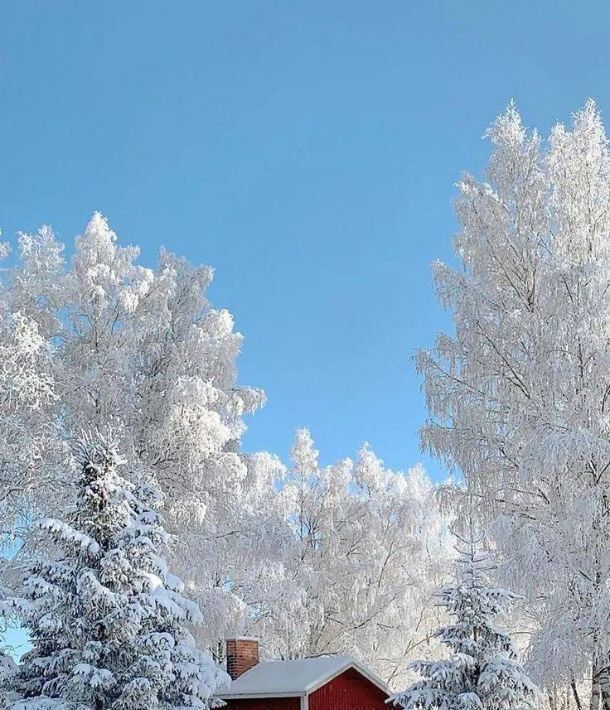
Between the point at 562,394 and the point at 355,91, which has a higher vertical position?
the point at 355,91

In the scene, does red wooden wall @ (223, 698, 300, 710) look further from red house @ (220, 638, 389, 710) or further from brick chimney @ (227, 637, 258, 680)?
brick chimney @ (227, 637, 258, 680)

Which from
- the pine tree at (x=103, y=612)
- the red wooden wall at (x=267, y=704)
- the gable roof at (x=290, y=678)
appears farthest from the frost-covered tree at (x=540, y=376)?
the pine tree at (x=103, y=612)

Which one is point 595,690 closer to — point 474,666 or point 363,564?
point 474,666

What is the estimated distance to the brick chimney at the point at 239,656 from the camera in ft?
50.4

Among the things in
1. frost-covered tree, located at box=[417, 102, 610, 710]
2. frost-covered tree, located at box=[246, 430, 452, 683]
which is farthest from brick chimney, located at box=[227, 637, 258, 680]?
frost-covered tree, located at box=[246, 430, 452, 683]

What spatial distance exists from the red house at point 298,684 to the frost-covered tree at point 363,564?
5716 millimetres

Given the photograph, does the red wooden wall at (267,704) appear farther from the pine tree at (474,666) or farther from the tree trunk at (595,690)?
the tree trunk at (595,690)

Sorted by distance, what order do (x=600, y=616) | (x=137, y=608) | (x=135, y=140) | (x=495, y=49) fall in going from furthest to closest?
1. (x=135, y=140)
2. (x=495, y=49)
3. (x=600, y=616)
4. (x=137, y=608)

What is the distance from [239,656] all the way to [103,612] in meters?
5.85

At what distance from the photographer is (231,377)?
17.6 meters

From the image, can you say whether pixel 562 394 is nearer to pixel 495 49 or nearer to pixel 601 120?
pixel 601 120

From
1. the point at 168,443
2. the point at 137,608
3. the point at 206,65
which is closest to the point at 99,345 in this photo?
the point at 168,443

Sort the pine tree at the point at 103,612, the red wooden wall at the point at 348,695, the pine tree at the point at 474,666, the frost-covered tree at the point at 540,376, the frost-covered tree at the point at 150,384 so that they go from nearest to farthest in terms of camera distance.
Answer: the pine tree at the point at 103,612 → the pine tree at the point at 474,666 → the frost-covered tree at the point at 540,376 → the red wooden wall at the point at 348,695 → the frost-covered tree at the point at 150,384

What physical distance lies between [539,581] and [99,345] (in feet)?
28.7
